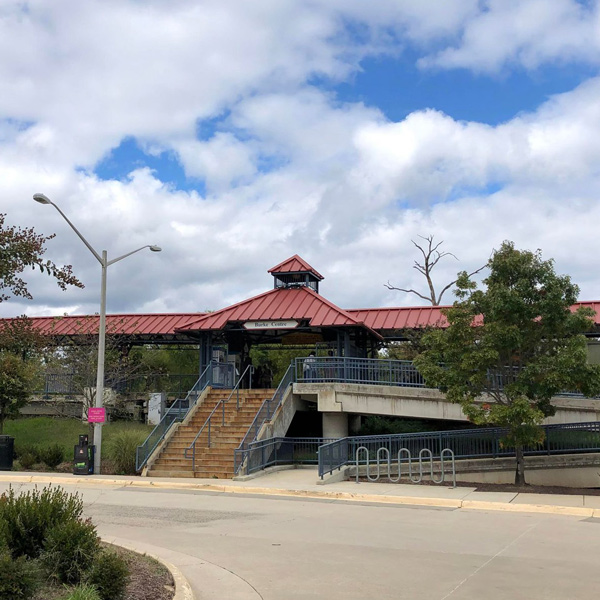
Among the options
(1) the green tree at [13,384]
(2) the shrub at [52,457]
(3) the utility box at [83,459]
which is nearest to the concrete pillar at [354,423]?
(2) the shrub at [52,457]

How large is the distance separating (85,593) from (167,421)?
16.2 meters

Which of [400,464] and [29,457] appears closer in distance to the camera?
[400,464]

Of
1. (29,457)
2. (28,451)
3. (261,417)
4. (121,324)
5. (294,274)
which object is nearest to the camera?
(29,457)

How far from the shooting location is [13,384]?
74.9 feet

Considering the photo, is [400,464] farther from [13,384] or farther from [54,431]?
[54,431]

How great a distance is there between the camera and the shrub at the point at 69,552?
6730 mm

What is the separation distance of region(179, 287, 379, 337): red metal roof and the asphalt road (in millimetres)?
10639

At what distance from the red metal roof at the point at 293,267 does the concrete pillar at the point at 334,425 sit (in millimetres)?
7241

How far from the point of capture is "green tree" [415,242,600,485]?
1644cm

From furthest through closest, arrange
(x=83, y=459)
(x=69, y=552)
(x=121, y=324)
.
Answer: (x=121, y=324), (x=83, y=459), (x=69, y=552)

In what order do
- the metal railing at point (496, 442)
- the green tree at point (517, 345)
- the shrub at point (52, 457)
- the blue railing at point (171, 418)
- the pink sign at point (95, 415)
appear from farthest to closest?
the shrub at point (52, 457) → the metal railing at point (496, 442) → the blue railing at point (171, 418) → the pink sign at point (95, 415) → the green tree at point (517, 345)

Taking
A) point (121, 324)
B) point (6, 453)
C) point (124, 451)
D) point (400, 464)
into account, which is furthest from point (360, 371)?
point (121, 324)

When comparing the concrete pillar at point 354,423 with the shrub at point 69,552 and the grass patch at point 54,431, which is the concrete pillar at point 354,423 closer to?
the grass patch at point 54,431

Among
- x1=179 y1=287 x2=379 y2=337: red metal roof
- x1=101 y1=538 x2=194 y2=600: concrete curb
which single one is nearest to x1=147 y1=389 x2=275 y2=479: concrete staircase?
x1=179 y1=287 x2=379 y2=337: red metal roof
